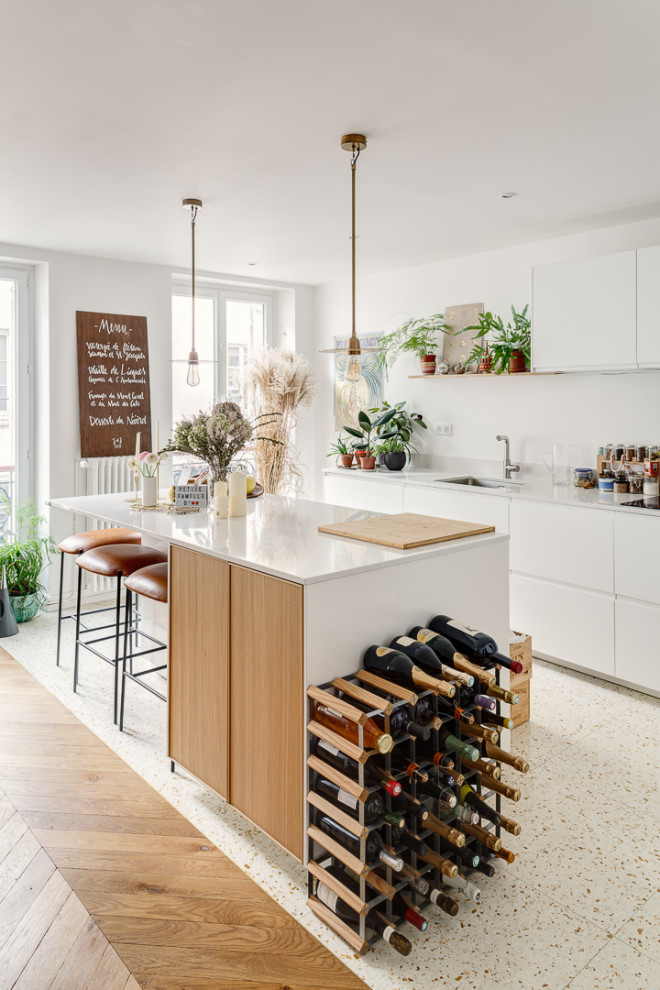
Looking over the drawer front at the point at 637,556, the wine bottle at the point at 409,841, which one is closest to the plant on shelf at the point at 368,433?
the drawer front at the point at 637,556

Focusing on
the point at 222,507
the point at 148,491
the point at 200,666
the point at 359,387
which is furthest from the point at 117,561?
the point at 359,387

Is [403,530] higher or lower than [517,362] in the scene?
lower

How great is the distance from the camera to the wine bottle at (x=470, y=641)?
203cm

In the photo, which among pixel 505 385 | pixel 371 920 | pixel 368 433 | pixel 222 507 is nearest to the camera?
pixel 371 920

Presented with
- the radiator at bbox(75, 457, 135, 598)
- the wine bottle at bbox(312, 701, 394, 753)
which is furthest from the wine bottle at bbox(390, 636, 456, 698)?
the radiator at bbox(75, 457, 135, 598)

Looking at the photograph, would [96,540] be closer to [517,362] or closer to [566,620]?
[566,620]

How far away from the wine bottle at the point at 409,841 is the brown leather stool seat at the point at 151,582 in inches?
51.6

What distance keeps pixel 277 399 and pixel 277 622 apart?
3.79 meters

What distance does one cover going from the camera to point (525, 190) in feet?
10.6

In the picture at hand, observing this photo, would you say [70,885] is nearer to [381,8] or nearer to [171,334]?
[381,8]

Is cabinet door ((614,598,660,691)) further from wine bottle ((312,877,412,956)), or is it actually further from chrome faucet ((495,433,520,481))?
wine bottle ((312,877,412,956))

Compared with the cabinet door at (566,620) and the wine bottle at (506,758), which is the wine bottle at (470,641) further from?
the cabinet door at (566,620)

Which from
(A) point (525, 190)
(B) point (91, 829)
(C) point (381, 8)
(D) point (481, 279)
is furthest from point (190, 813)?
(D) point (481, 279)

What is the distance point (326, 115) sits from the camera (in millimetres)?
2424
